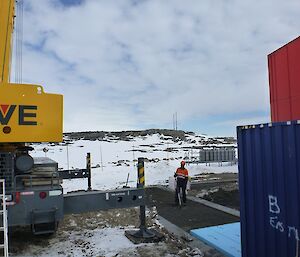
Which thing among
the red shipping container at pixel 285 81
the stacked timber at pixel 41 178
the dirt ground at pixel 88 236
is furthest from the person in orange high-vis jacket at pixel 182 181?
the stacked timber at pixel 41 178

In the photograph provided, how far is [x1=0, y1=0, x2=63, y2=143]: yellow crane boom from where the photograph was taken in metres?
6.40

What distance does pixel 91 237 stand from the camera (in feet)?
26.1

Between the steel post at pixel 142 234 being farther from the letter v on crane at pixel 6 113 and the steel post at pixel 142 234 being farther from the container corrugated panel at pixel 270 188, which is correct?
the letter v on crane at pixel 6 113

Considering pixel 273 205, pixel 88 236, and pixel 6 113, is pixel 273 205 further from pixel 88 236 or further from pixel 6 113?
pixel 6 113

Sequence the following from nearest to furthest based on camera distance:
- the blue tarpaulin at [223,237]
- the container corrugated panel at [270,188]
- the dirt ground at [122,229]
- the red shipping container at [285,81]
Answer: the container corrugated panel at [270,188], the blue tarpaulin at [223,237], the dirt ground at [122,229], the red shipping container at [285,81]

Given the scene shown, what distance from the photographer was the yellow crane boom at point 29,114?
640 centimetres

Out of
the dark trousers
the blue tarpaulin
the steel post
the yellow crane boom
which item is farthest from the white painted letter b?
the dark trousers

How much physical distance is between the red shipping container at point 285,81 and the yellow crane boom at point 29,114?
5097 millimetres

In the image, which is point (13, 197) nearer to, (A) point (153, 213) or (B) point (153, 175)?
(A) point (153, 213)

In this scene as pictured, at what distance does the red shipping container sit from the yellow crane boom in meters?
5.10

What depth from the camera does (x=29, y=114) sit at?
21.5 feet

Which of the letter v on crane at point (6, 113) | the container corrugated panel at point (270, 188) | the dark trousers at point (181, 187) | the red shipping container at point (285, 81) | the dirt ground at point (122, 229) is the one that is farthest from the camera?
the dark trousers at point (181, 187)

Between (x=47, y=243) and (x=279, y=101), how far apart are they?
6184mm

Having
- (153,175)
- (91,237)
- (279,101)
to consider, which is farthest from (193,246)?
(153,175)
